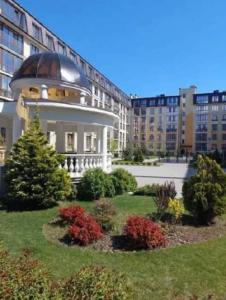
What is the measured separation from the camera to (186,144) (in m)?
107

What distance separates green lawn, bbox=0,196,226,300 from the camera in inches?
241

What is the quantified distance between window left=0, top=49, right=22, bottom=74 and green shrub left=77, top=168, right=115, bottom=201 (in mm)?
33810

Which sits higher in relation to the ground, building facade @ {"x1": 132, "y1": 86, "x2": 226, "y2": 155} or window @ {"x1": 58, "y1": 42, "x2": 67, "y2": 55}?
window @ {"x1": 58, "y1": 42, "x2": 67, "y2": 55}

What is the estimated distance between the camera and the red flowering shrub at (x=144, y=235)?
25.7 feet

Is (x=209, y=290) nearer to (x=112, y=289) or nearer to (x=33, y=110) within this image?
(x=112, y=289)

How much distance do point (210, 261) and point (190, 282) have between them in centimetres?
121

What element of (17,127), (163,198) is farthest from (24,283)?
(17,127)

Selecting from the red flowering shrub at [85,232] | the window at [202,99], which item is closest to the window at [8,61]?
the red flowering shrub at [85,232]

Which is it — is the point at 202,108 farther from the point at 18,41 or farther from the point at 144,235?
the point at 144,235

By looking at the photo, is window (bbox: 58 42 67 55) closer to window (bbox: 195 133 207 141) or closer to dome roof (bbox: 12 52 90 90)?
dome roof (bbox: 12 52 90 90)

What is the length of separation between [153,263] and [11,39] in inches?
1715

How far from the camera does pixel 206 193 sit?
9.98 metres

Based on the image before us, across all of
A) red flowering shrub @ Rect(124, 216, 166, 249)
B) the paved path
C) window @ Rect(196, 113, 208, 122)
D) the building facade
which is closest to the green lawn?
red flowering shrub @ Rect(124, 216, 166, 249)

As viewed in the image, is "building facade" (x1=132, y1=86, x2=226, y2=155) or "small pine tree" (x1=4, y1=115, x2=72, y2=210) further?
"building facade" (x1=132, y1=86, x2=226, y2=155)
